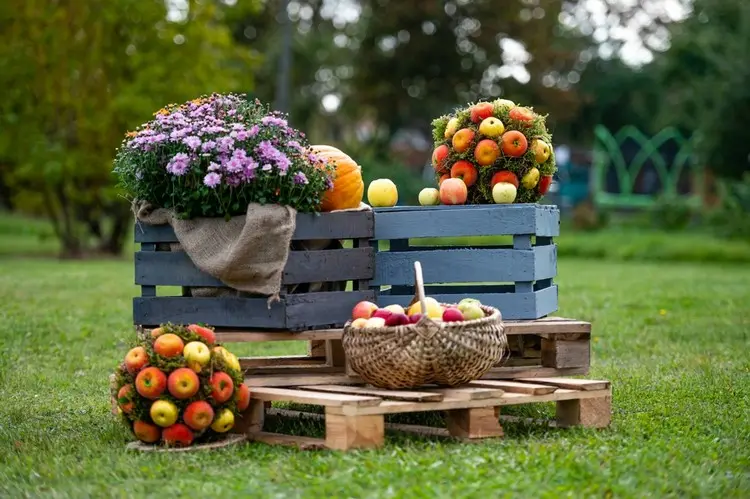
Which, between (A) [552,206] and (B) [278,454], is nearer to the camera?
(B) [278,454]

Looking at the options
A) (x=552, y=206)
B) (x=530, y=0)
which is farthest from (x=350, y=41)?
(x=552, y=206)

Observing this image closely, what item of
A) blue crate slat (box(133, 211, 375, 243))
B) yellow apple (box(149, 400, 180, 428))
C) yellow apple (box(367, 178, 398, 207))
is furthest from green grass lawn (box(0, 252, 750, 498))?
yellow apple (box(367, 178, 398, 207))

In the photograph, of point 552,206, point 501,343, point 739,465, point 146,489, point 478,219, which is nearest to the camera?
point 146,489

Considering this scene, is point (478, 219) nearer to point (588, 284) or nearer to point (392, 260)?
point (392, 260)

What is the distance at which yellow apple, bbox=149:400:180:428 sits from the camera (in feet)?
17.5

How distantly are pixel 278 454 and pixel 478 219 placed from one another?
6.19ft

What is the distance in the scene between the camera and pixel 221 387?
17.9 ft

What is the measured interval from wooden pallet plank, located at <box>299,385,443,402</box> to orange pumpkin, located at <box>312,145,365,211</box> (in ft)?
3.57

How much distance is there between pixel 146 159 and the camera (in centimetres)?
601

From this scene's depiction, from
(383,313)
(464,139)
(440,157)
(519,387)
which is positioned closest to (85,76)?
(440,157)

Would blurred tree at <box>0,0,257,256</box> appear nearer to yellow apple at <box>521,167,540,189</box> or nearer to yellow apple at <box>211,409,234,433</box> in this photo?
yellow apple at <box>521,167,540,189</box>

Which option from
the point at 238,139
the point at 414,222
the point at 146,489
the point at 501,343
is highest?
the point at 238,139

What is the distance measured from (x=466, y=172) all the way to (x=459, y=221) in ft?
1.61

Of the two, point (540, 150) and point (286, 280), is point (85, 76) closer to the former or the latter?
point (540, 150)
